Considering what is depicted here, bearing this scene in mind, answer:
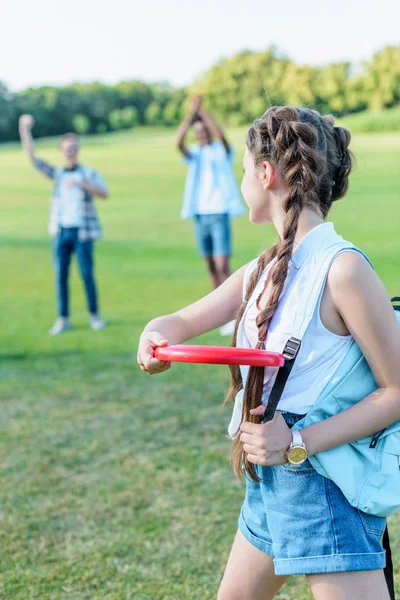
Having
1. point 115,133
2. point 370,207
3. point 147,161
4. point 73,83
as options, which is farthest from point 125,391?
point 73,83

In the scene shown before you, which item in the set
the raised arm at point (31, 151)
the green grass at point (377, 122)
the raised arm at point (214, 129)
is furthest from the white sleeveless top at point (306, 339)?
the green grass at point (377, 122)

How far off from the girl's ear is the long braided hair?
11mm

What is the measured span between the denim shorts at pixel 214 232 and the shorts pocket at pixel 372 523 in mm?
5792

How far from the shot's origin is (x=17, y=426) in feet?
15.0

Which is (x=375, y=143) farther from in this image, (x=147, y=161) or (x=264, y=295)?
(x=264, y=295)

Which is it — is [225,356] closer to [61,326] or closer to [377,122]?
[61,326]

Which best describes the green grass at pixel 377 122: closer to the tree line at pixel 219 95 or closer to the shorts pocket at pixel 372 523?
the tree line at pixel 219 95

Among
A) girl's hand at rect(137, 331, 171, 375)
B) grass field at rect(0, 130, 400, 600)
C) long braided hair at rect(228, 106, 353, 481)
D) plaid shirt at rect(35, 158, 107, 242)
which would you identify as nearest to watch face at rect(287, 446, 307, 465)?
long braided hair at rect(228, 106, 353, 481)

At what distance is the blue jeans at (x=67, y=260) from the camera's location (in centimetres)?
738

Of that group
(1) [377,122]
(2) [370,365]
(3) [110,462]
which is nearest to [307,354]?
(2) [370,365]

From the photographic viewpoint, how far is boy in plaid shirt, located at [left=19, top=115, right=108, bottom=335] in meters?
7.29

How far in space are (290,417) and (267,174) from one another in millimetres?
549

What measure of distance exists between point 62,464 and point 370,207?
1816cm

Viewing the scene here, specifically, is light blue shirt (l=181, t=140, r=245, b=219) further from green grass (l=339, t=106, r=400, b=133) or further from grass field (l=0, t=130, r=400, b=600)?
green grass (l=339, t=106, r=400, b=133)
